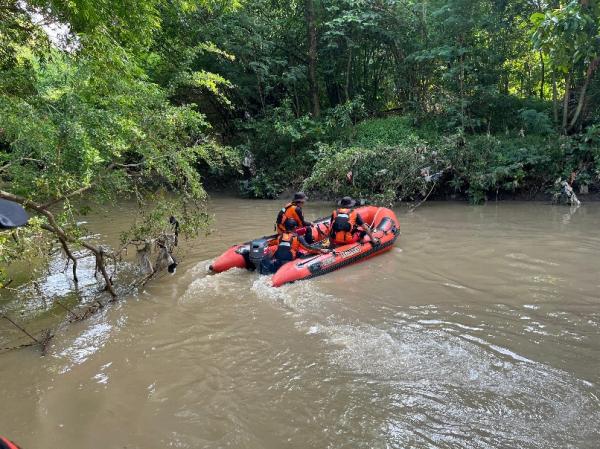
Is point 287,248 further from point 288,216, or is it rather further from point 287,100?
point 287,100

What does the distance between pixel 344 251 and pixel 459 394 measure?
3.74 metres

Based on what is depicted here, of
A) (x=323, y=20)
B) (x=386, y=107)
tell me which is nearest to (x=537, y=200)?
(x=386, y=107)

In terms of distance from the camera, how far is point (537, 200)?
12.1m

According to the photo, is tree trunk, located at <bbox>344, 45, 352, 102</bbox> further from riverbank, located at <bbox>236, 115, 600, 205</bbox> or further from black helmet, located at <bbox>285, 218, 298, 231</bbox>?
black helmet, located at <bbox>285, 218, 298, 231</bbox>

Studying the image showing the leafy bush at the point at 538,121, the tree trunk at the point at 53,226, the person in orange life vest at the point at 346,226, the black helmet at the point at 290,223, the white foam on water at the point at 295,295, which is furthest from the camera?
the leafy bush at the point at 538,121

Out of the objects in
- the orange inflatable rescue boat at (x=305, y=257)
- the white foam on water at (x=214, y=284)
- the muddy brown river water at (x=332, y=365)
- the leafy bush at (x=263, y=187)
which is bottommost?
the muddy brown river water at (x=332, y=365)

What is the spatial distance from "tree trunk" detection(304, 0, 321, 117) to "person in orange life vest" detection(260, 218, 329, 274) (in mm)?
9691

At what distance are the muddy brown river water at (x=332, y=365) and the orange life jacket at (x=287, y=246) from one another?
54 centimetres

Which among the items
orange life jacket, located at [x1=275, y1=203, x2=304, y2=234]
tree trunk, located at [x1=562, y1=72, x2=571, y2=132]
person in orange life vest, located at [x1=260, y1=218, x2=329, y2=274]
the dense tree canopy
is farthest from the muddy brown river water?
tree trunk, located at [x1=562, y1=72, x2=571, y2=132]

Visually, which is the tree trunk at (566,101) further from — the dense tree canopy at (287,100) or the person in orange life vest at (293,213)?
the person in orange life vest at (293,213)

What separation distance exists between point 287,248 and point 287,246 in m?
0.03

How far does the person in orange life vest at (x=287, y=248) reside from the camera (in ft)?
21.9

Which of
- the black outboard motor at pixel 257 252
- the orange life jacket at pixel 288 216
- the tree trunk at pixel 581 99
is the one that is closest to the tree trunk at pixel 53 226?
the black outboard motor at pixel 257 252

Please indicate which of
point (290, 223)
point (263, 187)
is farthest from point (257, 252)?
point (263, 187)
